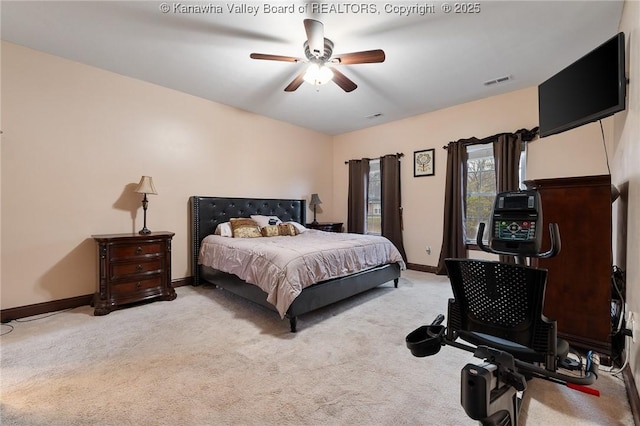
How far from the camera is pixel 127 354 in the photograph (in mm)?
2109

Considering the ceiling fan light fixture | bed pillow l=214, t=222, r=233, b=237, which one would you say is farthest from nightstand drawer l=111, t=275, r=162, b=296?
the ceiling fan light fixture

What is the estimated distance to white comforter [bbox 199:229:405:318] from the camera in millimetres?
2502

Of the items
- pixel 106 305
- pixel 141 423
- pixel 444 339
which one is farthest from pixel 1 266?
pixel 444 339

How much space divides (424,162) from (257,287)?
3.53 meters

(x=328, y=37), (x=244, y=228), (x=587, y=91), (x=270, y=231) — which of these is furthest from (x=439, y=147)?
(x=244, y=228)

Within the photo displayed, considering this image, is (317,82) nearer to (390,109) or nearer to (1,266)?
(390,109)

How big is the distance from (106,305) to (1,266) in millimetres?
1013

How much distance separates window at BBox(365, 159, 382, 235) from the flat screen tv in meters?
3.01

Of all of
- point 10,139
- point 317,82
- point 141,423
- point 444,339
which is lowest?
point 141,423

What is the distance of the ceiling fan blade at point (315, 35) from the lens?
2.13 metres

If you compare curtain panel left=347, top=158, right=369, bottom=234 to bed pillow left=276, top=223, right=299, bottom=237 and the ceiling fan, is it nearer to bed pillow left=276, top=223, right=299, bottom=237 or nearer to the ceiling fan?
bed pillow left=276, top=223, right=299, bottom=237

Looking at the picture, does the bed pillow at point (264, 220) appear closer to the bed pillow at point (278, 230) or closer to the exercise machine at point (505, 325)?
the bed pillow at point (278, 230)

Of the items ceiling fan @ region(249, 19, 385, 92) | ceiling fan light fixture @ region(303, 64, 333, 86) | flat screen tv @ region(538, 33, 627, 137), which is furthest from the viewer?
ceiling fan light fixture @ region(303, 64, 333, 86)

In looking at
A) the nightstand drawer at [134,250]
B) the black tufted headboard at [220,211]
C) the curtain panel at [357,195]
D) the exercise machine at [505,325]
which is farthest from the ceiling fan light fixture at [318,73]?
the curtain panel at [357,195]
